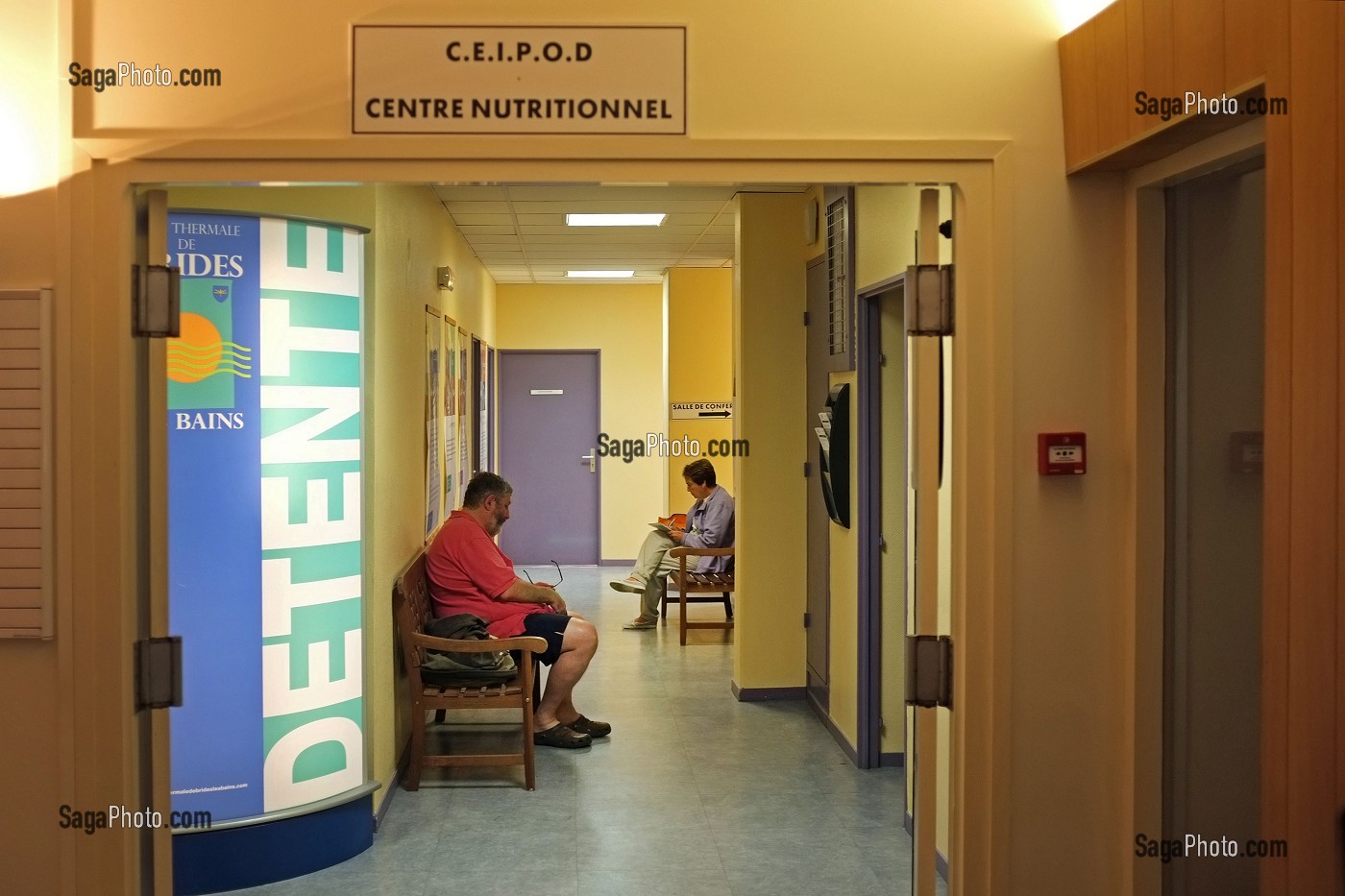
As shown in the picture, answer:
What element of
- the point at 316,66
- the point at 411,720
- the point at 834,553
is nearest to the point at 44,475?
the point at 316,66

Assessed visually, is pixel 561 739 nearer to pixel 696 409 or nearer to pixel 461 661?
pixel 461 661

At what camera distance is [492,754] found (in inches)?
207

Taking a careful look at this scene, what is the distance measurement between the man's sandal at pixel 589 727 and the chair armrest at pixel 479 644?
84cm

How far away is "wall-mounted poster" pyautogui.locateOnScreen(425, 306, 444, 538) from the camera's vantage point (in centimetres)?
587

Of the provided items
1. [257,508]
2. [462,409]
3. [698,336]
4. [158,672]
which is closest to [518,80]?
[158,672]

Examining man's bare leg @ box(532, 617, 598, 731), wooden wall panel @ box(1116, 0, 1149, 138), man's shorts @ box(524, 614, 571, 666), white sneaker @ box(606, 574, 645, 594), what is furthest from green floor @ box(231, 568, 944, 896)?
wooden wall panel @ box(1116, 0, 1149, 138)

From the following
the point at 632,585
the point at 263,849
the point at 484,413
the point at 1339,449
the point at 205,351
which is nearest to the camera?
the point at 1339,449

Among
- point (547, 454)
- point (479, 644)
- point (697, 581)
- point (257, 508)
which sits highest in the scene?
point (547, 454)

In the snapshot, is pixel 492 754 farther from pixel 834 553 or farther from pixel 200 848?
pixel 834 553

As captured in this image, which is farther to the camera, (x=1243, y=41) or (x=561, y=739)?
(x=561, y=739)

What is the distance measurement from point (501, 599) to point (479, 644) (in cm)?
49

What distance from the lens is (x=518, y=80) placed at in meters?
2.16

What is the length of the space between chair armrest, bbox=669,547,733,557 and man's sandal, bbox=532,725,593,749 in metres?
2.89

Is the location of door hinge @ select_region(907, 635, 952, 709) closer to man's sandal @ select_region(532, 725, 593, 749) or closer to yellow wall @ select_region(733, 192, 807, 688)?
man's sandal @ select_region(532, 725, 593, 749)
